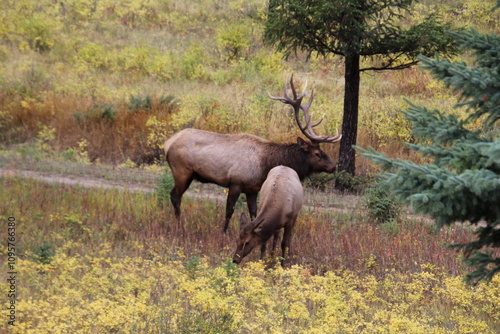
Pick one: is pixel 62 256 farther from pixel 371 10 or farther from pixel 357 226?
pixel 371 10

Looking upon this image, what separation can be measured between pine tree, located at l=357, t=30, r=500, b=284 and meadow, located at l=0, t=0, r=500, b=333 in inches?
80.1

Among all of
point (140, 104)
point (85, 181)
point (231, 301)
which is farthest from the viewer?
point (140, 104)

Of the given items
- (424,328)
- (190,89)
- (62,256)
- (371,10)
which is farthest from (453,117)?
(190,89)

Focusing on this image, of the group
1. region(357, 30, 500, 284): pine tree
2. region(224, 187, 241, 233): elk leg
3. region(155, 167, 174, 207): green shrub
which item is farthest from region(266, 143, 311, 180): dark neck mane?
region(357, 30, 500, 284): pine tree

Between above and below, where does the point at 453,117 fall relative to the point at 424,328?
above

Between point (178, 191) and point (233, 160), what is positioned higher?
point (233, 160)

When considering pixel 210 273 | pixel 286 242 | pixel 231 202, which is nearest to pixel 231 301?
pixel 210 273

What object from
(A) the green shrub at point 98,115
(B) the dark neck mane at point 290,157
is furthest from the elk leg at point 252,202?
(A) the green shrub at point 98,115

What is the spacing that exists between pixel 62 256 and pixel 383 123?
1295 cm

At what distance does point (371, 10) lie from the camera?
13.6 meters

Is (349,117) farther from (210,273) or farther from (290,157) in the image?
(210,273)

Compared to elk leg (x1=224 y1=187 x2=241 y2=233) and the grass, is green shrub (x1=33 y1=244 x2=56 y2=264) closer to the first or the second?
the grass

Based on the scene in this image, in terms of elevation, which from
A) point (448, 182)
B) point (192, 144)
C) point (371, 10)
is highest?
point (371, 10)

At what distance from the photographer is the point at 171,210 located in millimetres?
12188
